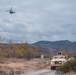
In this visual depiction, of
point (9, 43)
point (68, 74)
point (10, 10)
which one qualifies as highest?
point (9, 43)

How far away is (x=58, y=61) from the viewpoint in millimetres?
46625

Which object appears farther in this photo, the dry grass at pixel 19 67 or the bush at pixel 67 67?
the dry grass at pixel 19 67

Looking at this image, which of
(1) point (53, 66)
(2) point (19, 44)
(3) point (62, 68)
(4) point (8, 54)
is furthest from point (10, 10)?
(2) point (19, 44)

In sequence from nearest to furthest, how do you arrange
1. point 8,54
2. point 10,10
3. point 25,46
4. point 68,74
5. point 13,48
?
point 10,10, point 68,74, point 8,54, point 13,48, point 25,46

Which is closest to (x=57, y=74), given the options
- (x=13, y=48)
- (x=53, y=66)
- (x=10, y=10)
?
(x=10, y=10)

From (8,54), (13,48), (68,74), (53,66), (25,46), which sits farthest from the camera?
(25,46)

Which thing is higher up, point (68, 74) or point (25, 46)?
point (25, 46)

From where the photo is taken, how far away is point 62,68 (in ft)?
95.7

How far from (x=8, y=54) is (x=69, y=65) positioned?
73219 mm

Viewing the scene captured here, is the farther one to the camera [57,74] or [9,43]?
[9,43]

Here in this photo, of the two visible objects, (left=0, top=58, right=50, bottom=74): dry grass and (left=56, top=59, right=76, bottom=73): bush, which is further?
(left=0, top=58, right=50, bottom=74): dry grass

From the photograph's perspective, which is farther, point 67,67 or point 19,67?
point 19,67

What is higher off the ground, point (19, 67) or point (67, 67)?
point (19, 67)

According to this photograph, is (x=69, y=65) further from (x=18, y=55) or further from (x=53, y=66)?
(x=18, y=55)
